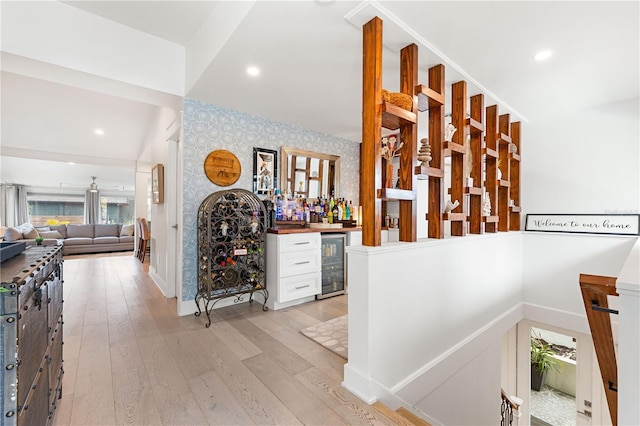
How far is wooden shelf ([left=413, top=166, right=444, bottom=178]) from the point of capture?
193 centimetres

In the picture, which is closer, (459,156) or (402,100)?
(402,100)

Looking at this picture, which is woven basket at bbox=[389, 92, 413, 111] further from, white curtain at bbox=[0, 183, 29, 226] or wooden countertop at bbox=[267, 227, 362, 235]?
white curtain at bbox=[0, 183, 29, 226]

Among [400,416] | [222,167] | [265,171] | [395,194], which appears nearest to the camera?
[400,416]

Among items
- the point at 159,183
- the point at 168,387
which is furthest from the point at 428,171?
the point at 159,183

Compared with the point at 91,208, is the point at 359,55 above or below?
above

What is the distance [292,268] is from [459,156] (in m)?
2.03

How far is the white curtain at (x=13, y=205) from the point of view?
8.81m

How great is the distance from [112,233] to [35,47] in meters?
7.89

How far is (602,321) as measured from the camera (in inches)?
50.6

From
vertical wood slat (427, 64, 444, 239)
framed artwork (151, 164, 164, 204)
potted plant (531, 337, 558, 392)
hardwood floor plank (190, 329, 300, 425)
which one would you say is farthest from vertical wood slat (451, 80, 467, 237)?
framed artwork (151, 164, 164, 204)

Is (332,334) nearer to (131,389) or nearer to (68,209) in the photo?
(131,389)

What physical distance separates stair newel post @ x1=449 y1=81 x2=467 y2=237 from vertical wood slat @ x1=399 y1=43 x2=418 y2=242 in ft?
2.09

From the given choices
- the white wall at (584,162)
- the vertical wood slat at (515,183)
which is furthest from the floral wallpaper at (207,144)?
the white wall at (584,162)

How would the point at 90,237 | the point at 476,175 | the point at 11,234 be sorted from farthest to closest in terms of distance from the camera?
1. the point at 90,237
2. the point at 11,234
3. the point at 476,175
